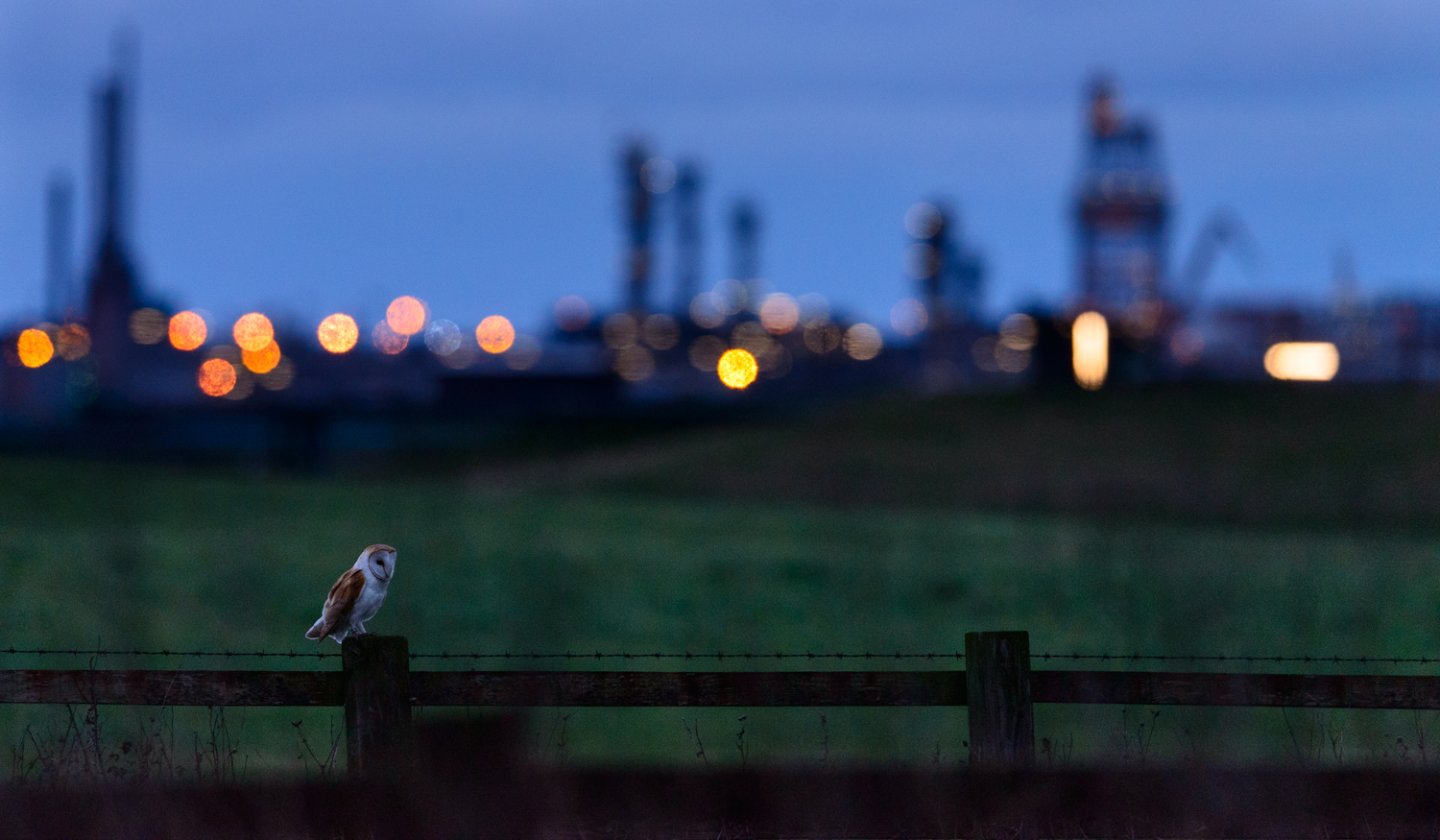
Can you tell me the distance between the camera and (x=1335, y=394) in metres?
69.7

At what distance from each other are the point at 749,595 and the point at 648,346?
129809 millimetres

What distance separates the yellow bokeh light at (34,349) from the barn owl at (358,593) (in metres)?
141

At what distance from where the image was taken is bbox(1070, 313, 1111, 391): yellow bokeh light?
91375 mm

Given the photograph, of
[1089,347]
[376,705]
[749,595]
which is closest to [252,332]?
[1089,347]

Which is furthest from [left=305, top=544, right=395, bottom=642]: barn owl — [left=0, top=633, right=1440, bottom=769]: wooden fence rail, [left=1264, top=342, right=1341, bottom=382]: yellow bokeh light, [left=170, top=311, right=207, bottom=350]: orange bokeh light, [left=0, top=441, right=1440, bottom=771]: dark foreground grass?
[left=170, top=311, right=207, bottom=350]: orange bokeh light

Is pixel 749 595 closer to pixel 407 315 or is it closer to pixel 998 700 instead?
pixel 998 700

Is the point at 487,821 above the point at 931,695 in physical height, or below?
below

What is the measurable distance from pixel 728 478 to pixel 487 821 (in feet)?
188

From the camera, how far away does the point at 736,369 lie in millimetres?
146625

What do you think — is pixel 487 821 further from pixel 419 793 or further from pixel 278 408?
pixel 278 408

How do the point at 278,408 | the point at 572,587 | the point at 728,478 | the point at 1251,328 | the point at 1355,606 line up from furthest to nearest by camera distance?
1. the point at 1251,328
2. the point at 278,408
3. the point at 728,478
4. the point at 572,587
5. the point at 1355,606

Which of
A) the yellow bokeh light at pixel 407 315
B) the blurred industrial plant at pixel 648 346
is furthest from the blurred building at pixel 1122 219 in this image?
the yellow bokeh light at pixel 407 315

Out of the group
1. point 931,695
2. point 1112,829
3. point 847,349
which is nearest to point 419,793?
point 931,695

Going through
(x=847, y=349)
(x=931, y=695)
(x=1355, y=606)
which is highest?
(x=847, y=349)
